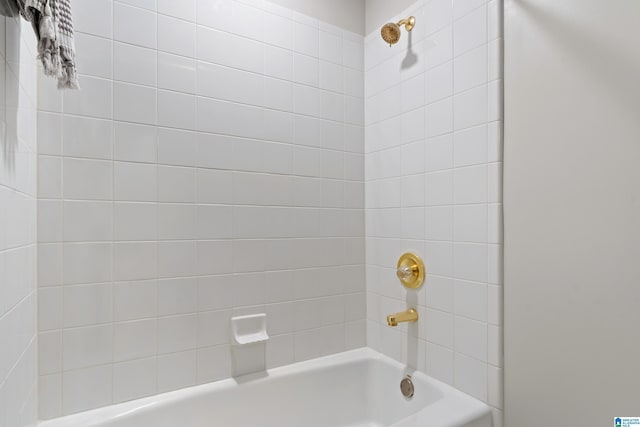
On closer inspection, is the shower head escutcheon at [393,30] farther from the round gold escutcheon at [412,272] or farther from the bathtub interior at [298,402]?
the bathtub interior at [298,402]

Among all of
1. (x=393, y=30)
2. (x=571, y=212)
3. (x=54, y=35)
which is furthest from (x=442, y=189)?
(x=54, y=35)

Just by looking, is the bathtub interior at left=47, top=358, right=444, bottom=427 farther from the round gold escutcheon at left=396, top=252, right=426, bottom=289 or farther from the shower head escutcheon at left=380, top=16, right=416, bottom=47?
the shower head escutcheon at left=380, top=16, right=416, bottom=47

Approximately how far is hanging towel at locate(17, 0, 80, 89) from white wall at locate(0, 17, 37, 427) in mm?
89

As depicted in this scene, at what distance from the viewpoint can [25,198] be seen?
1038 mm

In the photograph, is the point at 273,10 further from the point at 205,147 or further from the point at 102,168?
the point at 102,168

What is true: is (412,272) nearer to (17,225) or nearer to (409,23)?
(409,23)

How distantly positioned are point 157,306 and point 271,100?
1.02m

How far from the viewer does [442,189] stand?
4.93 ft

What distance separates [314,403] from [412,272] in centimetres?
76

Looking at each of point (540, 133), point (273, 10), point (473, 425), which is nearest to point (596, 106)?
point (540, 133)

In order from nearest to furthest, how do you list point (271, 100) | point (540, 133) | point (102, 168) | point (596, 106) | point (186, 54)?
point (596, 106) < point (540, 133) < point (102, 168) < point (186, 54) < point (271, 100)

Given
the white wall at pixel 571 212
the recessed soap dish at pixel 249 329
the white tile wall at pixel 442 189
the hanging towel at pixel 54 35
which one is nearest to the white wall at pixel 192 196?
the recessed soap dish at pixel 249 329

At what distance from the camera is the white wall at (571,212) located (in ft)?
3.19

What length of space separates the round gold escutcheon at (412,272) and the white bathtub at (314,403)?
15.7 inches
